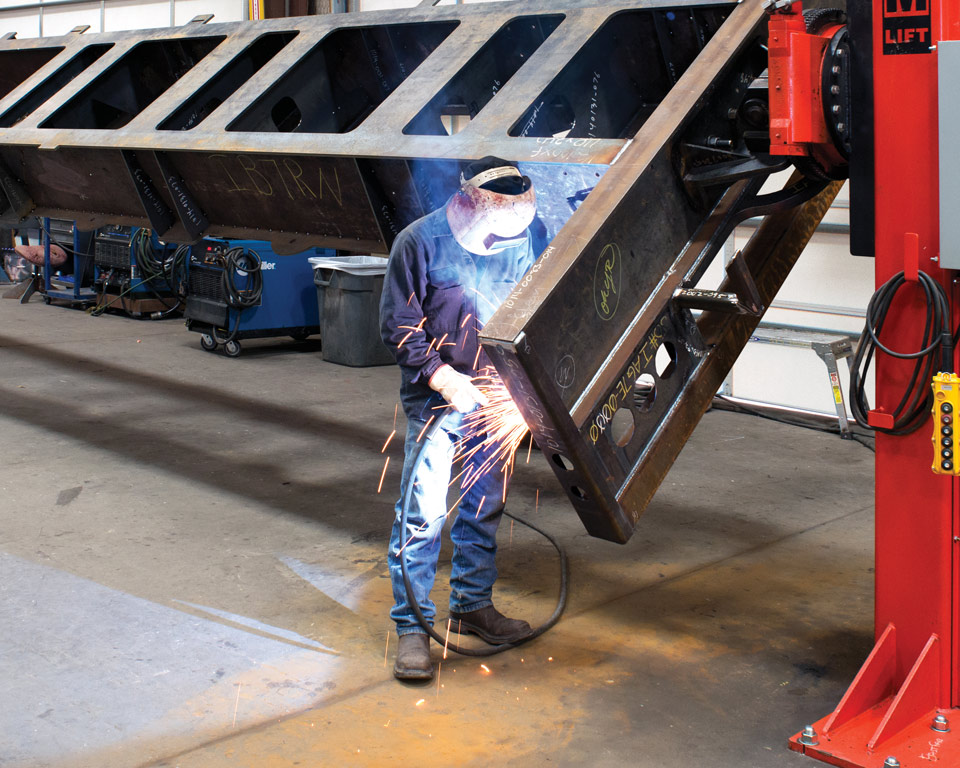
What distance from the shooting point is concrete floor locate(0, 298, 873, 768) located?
2.96 m

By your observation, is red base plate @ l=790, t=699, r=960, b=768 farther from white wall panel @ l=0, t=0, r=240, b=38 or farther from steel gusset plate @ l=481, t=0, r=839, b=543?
white wall panel @ l=0, t=0, r=240, b=38

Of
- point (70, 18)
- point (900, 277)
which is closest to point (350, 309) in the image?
point (900, 277)

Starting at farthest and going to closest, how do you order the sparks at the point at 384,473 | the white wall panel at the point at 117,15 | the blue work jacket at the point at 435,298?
the white wall panel at the point at 117,15, the sparks at the point at 384,473, the blue work jacket at the point at 435,298

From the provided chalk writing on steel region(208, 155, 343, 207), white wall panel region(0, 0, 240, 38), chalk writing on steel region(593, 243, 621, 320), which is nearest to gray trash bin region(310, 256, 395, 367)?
white wall panel region(0, 0, 240, 38)

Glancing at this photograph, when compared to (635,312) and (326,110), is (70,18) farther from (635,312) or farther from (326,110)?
(635,312)

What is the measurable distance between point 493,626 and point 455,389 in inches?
34.8

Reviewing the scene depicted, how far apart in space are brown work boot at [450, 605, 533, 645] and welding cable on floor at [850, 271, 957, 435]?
4.44 ft

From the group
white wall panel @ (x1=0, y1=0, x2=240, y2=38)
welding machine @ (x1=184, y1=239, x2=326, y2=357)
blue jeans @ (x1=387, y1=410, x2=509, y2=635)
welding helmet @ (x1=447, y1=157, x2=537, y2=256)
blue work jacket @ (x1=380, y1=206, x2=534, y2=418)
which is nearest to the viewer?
welding helmet @ (x1=447, y1=157, x2=537, y2=256)

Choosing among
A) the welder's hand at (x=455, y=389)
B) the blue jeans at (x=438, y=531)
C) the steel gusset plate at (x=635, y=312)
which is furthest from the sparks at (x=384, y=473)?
the steel gusset plate at (x=635, y=312)

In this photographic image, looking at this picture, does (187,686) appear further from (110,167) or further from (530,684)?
(110,167)

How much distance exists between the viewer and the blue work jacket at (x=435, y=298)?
10.6 ft

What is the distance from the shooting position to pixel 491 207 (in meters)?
3.11

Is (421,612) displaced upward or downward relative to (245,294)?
upward

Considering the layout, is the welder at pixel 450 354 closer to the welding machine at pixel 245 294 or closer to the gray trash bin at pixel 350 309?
the gray trash bin at pixel 350 309
